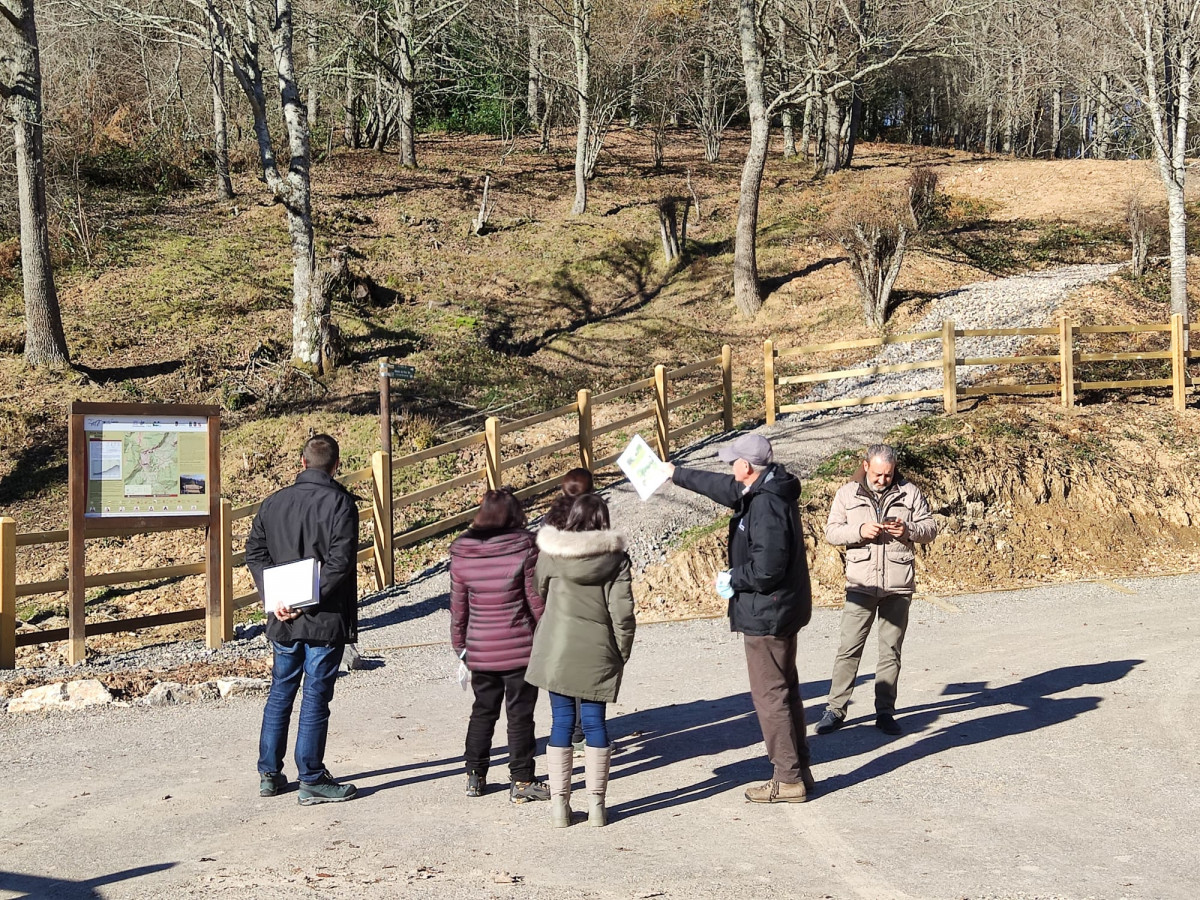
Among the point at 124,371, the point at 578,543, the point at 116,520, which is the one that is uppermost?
the point at 124,371

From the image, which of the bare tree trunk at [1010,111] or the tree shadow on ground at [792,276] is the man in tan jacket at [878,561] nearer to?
the tree shadow on ground at [792,276]

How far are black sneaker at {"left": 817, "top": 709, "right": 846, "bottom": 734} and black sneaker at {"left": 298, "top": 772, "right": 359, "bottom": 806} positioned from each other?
2936 mm

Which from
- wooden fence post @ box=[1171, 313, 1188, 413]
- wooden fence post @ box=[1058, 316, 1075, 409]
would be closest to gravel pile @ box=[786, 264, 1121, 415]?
A: wooden fence post @ box=[1058, 316, 1075, 409]

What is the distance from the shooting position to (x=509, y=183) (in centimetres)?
3347

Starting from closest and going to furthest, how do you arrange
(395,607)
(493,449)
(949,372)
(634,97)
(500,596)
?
(500,596)
(395,607)
(493,449)
(949,372)
(634,97)

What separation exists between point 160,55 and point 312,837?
106ft

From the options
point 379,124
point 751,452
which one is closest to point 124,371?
point 751,452

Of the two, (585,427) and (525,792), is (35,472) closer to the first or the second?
(585,427)

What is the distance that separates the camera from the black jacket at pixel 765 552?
18.3 feet

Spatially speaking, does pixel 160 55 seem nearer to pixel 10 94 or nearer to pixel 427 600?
pixel 10 94

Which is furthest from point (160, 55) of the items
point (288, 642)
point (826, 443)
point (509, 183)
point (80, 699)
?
point (288, 642)

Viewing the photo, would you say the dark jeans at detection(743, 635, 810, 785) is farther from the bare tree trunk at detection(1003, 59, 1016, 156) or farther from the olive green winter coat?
the bare tree trunk at detection(1003, 59, 1016, 156)

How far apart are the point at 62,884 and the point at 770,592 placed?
135 inches

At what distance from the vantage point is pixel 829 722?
22.8 feet
